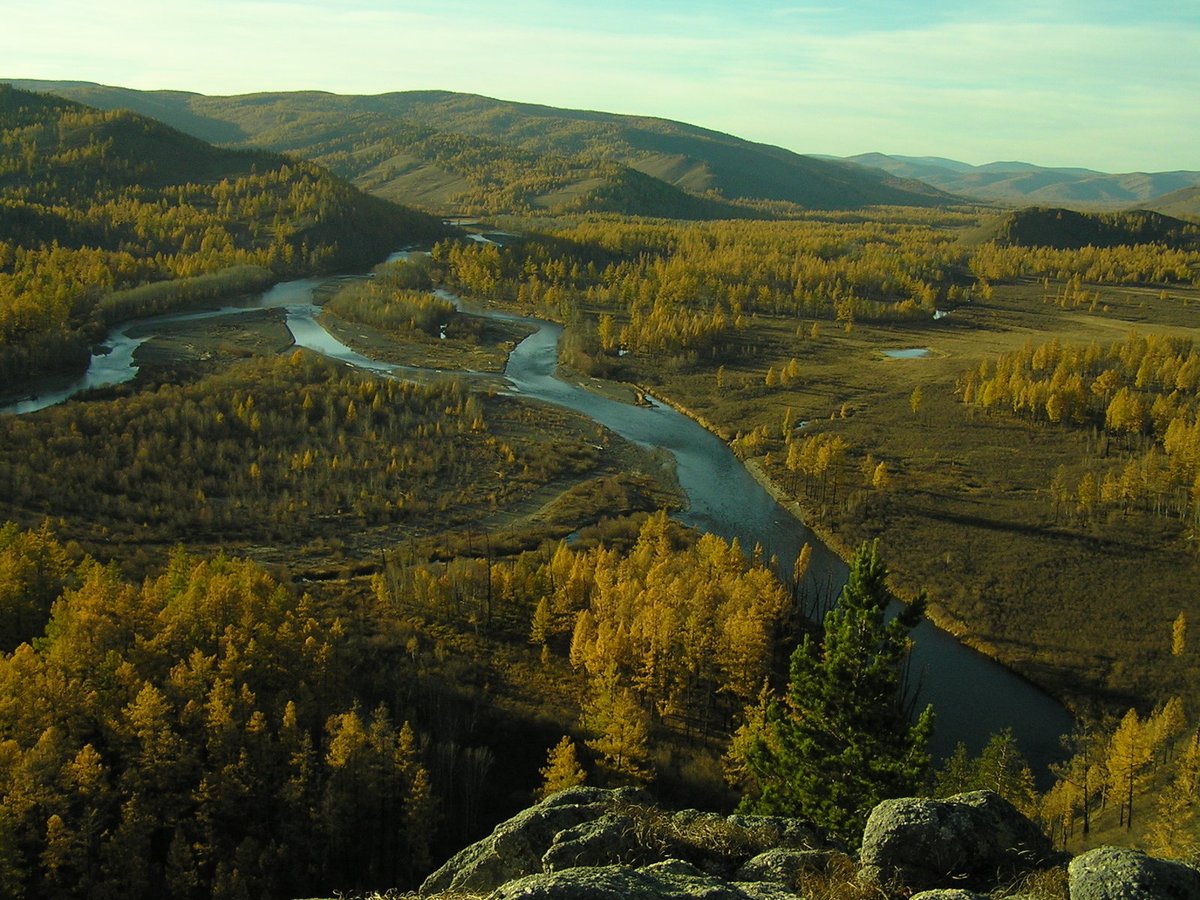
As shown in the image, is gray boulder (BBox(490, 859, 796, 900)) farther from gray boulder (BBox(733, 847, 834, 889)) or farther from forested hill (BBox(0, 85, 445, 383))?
forested hill (BBox(0, 85, 445, 383))

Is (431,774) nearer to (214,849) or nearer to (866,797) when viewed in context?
(214,849)

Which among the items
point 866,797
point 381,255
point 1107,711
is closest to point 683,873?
point 866,797

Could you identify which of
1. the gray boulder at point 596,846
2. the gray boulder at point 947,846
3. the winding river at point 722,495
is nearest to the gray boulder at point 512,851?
the gray boulder at point 596,846

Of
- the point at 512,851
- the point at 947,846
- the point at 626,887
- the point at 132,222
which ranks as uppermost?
the point at 132,222

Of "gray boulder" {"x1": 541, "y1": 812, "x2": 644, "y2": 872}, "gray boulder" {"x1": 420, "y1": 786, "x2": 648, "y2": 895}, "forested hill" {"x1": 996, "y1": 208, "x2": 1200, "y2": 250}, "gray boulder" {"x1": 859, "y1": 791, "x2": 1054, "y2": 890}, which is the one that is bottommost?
"gray boulder" {"x1": 420, "y1": 786, "x2": 648, "y2": 895}

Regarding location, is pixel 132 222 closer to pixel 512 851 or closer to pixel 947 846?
pixel 512 851

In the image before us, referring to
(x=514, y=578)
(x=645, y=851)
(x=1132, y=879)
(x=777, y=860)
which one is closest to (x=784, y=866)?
(x=777, y=860)

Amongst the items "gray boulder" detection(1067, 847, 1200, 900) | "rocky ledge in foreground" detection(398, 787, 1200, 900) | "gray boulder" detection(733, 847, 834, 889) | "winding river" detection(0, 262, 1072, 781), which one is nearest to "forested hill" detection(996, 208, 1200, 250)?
"winding river" detection(0, 262, 1072, 781)
